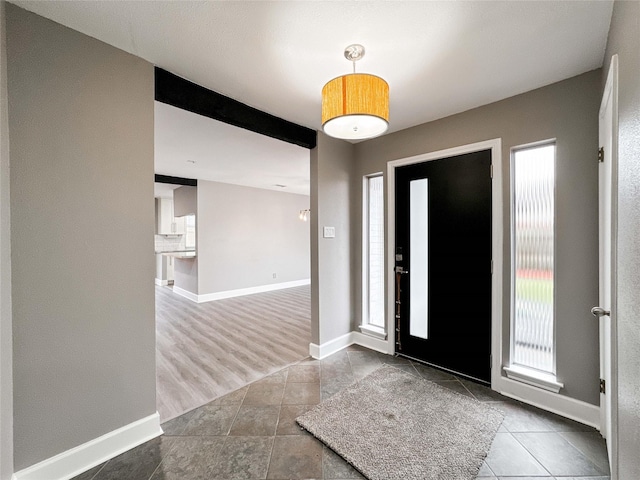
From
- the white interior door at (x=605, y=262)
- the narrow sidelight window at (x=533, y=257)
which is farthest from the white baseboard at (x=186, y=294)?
the white interior door at (x=605, y=262)

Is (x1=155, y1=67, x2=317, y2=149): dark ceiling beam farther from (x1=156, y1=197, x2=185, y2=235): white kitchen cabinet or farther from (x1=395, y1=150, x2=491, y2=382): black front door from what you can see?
(x1=156, y1=197, x2=185, y2=235): white kitchen cabinet

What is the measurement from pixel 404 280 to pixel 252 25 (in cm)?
256

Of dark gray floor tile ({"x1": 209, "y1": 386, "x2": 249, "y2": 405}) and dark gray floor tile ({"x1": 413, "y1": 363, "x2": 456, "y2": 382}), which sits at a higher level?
dark gray floor tile ({"x1": 413, "y1": 363, "x2": 456, "y2": 382})

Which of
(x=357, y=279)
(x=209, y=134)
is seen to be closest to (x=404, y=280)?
(x=357, y=279)

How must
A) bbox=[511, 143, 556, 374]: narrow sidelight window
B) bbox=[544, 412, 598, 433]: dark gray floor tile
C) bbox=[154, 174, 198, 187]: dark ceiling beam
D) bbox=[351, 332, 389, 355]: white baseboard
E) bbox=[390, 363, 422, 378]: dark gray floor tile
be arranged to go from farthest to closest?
bbox=[154, 174, 198, 187]: dark ceiling beam, bbox=[351, 332, 389, 355]: white baseboard, bbox=[390, 363, 422, 378]: dark gray floor tile, bbox=[511, 143, 556, 374]: narrow sidelight window, bbox=[544, 412, 598, 433]: dark gray floor tile

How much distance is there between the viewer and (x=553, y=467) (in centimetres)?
151

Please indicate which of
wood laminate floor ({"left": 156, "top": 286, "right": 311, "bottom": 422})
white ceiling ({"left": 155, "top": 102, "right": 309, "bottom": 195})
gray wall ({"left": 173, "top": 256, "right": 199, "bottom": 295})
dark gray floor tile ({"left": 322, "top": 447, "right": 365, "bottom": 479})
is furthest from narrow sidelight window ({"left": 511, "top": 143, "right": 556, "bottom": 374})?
gray wall ({"left": 173, "top": 256, "right": 199, "bottom": 295})

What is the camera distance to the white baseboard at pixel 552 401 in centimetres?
185

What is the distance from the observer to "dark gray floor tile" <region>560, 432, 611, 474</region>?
154 cm

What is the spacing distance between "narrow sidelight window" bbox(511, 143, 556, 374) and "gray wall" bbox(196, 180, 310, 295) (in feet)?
Result: 17.2

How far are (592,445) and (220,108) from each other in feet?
11.6

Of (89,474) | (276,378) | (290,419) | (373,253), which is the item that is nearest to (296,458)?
(290,419)

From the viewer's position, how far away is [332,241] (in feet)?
10.2

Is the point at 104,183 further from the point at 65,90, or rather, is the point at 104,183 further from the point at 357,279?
the point at 357,279
